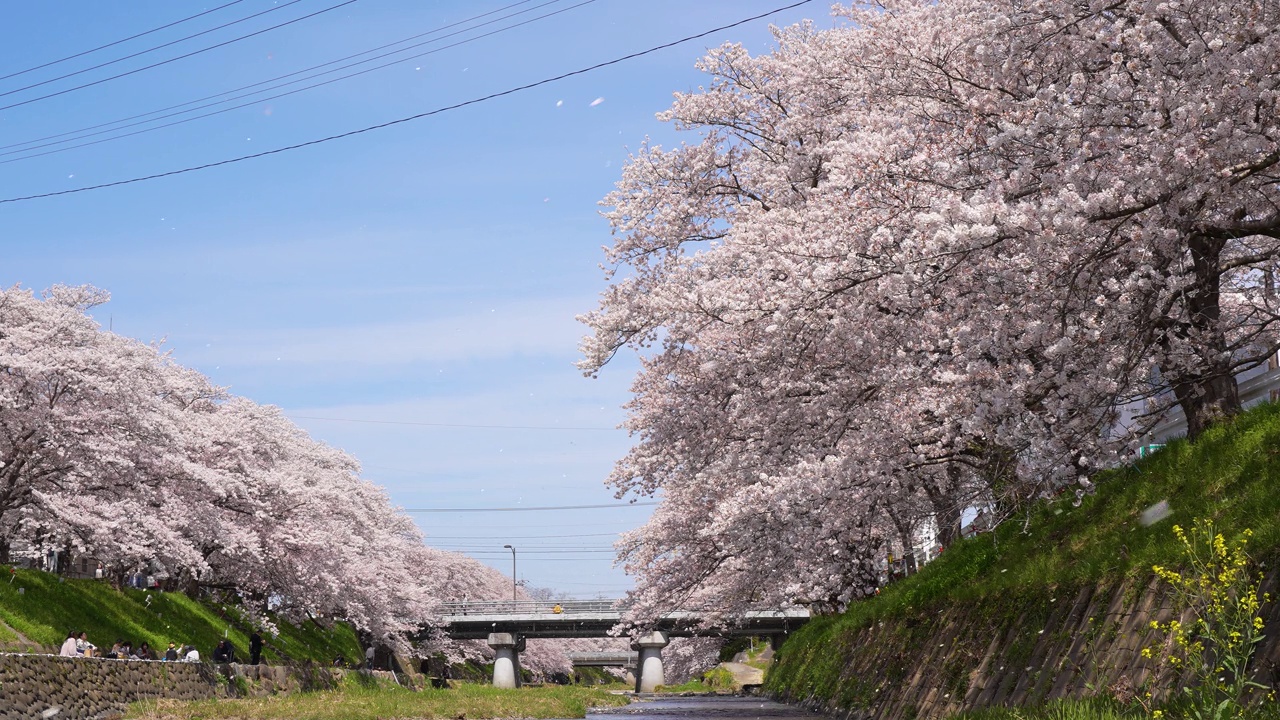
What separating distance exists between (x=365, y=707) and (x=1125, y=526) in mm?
21114

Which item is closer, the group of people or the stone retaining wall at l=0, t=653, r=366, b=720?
the stone retaining wall at l=0, t=653, r=366, b=720

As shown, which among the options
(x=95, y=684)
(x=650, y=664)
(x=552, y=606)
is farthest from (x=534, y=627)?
(x=95, y=684)

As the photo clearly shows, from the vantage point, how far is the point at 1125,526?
1354 centimetres

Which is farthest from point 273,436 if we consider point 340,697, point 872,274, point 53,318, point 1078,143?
point 1078,143

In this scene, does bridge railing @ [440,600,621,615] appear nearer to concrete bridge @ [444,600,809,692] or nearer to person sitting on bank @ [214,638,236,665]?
concrete bridge @ [444,600,809,692]

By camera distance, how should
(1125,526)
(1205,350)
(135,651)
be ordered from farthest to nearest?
(135,651), (1125,526), (1205,350)

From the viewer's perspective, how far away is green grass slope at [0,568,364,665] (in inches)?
1366

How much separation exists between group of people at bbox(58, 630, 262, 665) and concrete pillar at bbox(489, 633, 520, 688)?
41799mm

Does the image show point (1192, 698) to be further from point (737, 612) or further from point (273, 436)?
point (273, 436)

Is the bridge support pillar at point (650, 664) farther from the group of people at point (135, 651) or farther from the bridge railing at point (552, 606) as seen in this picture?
the group of people at point (135, 651)

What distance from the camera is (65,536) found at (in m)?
34.2

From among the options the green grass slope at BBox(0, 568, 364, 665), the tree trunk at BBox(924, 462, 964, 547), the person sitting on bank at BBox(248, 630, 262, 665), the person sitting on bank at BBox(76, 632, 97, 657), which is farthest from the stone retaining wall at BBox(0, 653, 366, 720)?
the tree trunk at BBox(924, 462, 964, 547)

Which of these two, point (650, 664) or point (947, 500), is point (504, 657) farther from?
point (947, 500)

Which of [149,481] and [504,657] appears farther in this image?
[504,657]
